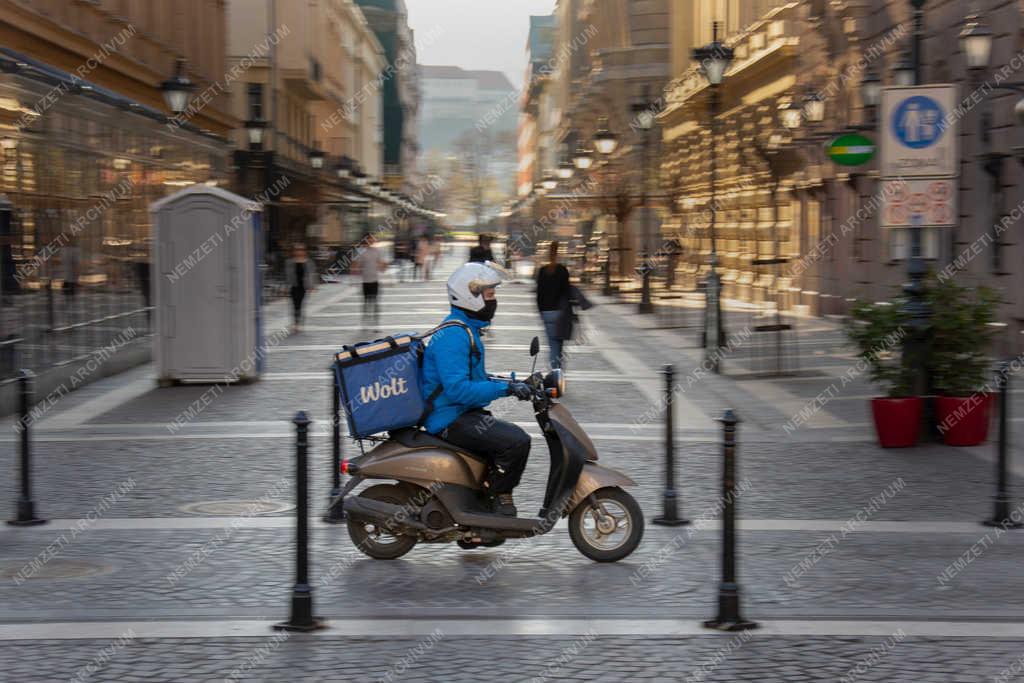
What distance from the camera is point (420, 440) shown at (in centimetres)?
804

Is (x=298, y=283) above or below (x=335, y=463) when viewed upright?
above

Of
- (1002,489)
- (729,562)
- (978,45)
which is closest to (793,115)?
(978,45)

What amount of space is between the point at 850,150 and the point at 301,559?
10.1m

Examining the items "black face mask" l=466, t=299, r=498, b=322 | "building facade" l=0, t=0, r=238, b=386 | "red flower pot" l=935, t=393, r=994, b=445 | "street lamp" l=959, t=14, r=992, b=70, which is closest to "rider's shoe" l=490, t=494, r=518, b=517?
"black face mask" l=466, t=299, r=498, b=322

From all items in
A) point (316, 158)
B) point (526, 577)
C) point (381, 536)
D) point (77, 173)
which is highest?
point (316, 158)

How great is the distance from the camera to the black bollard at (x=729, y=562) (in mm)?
6652

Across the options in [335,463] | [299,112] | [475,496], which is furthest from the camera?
[299,112]

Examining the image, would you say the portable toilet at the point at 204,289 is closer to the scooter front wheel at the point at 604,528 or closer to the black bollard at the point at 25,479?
the black bollard at the point at 25,479

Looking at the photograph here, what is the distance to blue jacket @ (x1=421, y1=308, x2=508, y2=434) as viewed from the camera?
25.7 ft

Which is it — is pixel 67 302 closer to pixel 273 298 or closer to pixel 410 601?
pixel 410 601

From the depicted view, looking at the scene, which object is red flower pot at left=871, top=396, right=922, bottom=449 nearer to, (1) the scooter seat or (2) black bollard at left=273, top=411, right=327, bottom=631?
(1) the scooter seat

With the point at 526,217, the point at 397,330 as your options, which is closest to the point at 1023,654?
the point at 397,330

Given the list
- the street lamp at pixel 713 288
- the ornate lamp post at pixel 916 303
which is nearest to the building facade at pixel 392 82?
the street lamp at pixel 713 288

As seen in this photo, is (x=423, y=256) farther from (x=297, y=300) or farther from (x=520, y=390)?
(x=520, y=390)
